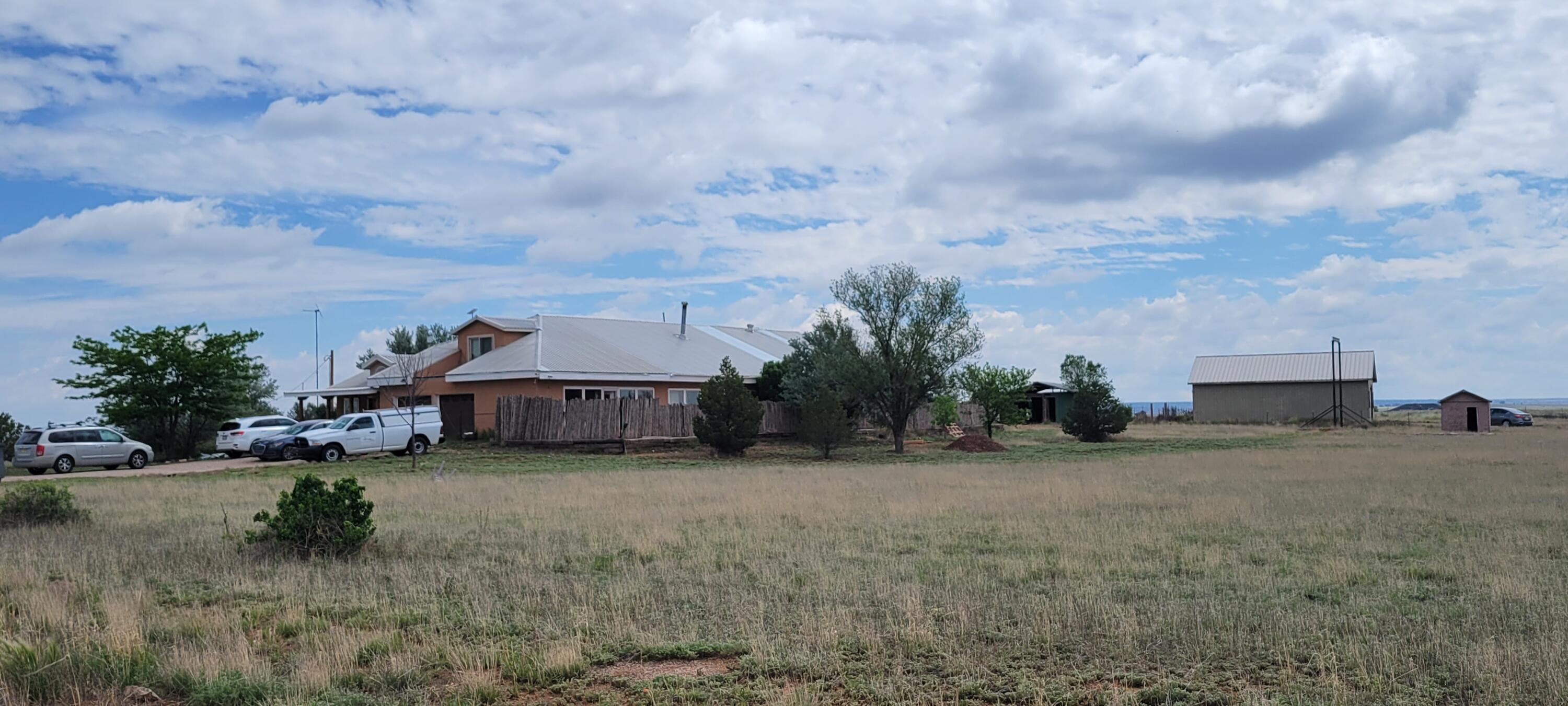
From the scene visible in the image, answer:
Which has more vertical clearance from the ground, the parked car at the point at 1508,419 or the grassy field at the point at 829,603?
the parked car at the point at 1508,419

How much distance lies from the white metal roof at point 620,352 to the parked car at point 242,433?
21.4ft

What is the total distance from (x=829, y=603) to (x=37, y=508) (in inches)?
525

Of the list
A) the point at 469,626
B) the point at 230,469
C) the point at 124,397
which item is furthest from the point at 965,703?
the point at 124,397

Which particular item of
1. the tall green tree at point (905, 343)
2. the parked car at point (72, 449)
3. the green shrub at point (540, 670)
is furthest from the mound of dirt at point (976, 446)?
the green shrub at point (540, 670)

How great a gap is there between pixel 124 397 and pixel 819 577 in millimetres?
39083

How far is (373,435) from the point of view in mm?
35906

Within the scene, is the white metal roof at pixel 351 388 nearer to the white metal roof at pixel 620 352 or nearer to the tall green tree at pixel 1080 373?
the white metal roof at pixel 620 352

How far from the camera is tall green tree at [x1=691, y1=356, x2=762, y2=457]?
37.7 m

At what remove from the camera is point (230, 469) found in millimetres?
32031

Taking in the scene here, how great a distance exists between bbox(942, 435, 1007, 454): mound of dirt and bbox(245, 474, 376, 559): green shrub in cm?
2840

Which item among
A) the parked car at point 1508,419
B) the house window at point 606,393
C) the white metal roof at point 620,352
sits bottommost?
the parked car at point 1508,419

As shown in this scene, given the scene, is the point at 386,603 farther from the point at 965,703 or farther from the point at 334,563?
the point at 965,703

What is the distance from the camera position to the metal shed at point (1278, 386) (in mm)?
69750

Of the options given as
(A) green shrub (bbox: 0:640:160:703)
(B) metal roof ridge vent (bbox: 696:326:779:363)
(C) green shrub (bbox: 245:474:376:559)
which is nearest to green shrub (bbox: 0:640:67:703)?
(A) green shrub (bbox: 0:640:160:703)
